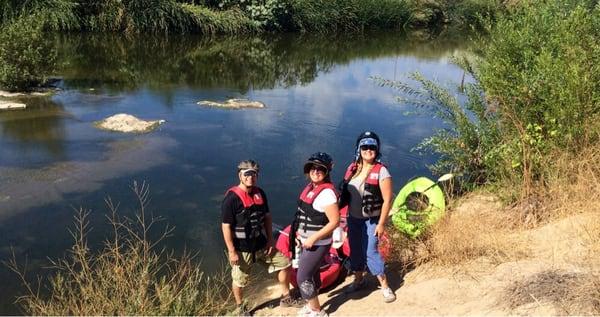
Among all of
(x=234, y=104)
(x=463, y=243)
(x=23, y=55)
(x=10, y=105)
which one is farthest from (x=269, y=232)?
(x=23, y=55)

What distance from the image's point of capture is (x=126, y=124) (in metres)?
11.3

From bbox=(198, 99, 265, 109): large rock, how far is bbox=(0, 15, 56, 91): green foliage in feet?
12.7

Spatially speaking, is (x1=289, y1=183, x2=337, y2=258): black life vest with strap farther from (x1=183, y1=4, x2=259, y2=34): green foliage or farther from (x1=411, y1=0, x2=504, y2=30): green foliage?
(x1=411, y1=0, x2=504, y2=30): green foliage

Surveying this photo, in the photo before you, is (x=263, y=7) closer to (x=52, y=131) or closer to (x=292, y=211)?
(x=52, y=131)

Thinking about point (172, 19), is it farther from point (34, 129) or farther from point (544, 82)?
point (544, 82)

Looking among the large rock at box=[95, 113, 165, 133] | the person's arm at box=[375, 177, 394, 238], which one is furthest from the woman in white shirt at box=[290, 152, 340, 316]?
the large rock at box=[95, 113, 165, 133]

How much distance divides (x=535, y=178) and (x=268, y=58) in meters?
16.3

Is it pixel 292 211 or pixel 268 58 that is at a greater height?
pixel 268 58

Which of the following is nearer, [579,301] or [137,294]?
[579,301]

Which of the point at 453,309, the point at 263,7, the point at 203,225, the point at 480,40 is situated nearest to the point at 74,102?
the point at 203,225

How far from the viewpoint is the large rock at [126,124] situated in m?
11.1

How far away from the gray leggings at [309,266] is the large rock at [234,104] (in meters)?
9.09

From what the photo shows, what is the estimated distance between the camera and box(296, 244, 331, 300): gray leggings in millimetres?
4762

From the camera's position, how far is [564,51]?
7.09 metres
